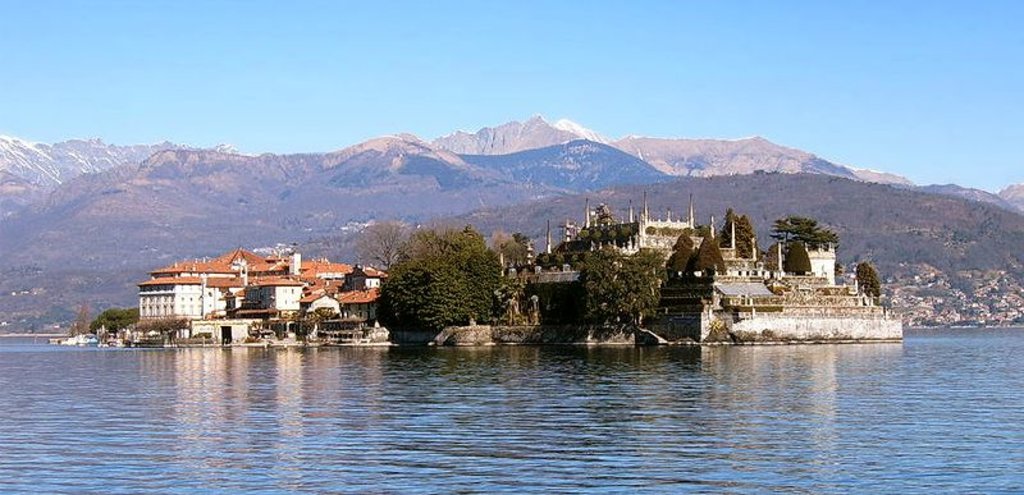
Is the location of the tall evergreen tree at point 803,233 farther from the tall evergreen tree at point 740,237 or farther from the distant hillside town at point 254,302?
the distant hillside town at point 254,302

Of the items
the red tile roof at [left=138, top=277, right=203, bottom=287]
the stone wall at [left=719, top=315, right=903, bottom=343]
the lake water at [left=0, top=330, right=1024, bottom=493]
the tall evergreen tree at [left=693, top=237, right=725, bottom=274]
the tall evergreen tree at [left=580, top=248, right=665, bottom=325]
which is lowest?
the lake water at [left=0, top=330, right=1024, bottom=493]

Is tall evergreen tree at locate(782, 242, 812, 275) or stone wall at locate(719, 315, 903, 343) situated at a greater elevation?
tall evergreen tree at locate(782, 242, 812, 275)

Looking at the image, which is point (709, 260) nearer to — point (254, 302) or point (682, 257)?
point (682, 257)

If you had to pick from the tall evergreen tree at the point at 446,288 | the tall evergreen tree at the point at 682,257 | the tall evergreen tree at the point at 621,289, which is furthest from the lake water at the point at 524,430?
the tall evergreen tree at the point at 446,288

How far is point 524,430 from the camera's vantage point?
58312 millimetres

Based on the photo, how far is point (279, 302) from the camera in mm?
179750

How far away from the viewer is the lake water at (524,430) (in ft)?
151

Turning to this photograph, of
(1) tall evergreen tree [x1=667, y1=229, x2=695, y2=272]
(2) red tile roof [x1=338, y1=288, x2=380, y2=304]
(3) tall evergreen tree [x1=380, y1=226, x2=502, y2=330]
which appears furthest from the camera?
(2) red tile roof [x1=338, y1=288, x2=380, y2=304]

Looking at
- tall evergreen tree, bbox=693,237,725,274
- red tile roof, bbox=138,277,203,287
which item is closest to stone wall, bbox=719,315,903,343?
tall evergreen tree, bbox=693,237,725,274

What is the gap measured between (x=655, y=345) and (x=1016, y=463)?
3470 inches

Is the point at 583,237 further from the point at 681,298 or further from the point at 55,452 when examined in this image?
the point at 55,452

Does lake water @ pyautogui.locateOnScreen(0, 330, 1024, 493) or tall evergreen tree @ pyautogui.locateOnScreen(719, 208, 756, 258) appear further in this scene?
tall evergreen tree @ pyautogui.locateOnScreen(719, 208, 756, 258)

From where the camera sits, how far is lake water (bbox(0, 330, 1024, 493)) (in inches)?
1815

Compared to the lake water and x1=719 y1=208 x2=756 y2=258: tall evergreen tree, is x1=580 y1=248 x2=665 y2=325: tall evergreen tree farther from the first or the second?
the lake water
